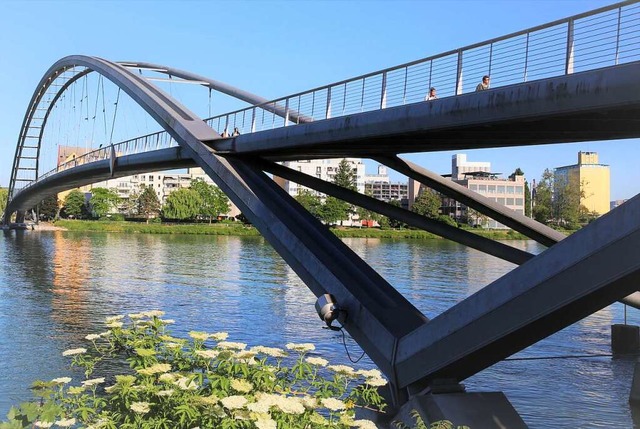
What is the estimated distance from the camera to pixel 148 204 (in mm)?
118812

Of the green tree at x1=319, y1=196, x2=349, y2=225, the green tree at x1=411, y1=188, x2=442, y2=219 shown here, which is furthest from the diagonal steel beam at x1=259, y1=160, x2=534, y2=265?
the green tree at x1=319, y1=196, x2=349, y2=225

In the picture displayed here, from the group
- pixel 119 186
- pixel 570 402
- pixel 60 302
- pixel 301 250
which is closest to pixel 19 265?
pixel 60 302

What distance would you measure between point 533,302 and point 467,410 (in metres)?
1.85

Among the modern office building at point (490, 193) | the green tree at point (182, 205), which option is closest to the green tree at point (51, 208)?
Answer: the green tree at point (182, 205)

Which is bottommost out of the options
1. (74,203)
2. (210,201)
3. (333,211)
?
(74,203)

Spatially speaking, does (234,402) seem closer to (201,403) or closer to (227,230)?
(201,403)

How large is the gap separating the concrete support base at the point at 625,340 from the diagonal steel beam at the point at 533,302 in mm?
9822

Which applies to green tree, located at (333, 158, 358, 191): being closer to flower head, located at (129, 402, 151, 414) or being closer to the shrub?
the shrub

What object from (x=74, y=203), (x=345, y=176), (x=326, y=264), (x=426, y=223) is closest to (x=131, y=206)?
(x=74, y=203)

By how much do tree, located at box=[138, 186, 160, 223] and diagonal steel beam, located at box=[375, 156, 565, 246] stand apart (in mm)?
109476

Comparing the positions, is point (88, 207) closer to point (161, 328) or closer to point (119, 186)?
point (119, 186)

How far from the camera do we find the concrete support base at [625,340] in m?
16.6

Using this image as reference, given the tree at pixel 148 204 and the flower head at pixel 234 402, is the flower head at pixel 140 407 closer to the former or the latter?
the flower head at pixel 234 402

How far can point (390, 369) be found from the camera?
9.24 m
